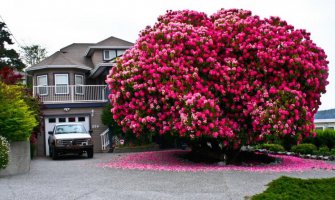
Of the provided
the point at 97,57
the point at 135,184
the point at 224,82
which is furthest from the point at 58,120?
the point at 135,184

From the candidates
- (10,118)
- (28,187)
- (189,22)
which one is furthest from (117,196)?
(189,22)

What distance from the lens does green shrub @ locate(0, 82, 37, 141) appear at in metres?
14.0

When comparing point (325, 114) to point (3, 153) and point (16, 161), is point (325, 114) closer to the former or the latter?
point (16, 161)

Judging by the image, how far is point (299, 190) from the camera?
9.59 m

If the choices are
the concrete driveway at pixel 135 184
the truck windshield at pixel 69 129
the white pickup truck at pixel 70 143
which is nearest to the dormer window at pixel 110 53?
the truck windshield at pixel 69 129

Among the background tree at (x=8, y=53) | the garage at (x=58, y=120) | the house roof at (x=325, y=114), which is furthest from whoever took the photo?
the background tree at (x=8, y=53)

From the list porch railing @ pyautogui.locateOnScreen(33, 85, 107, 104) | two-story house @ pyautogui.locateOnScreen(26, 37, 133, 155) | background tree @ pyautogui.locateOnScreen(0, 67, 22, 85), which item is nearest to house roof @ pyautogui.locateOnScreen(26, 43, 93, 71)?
two-story house @ pyautogui.locateOnScreen(26, 37, 133, 155)

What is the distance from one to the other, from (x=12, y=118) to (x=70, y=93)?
1604cm

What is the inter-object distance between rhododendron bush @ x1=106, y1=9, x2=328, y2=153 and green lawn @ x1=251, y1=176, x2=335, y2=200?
4.42 meters

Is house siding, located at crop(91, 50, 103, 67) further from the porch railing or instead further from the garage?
the garage

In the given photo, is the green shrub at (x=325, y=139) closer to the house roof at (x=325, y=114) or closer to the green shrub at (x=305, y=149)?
the green shrub at (x=305, y=149)

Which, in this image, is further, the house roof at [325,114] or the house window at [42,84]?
the house roof at [325,114]

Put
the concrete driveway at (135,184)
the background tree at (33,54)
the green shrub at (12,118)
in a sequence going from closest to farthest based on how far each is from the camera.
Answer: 1. the concrete driveway at (135,184)
2. the green shrub at (12,118)
3. the background tree at (33,54)

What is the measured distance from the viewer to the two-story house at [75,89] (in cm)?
2806
